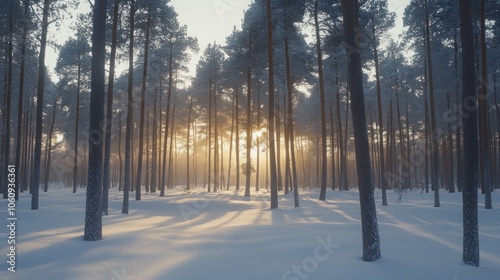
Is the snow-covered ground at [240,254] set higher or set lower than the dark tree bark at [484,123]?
lower

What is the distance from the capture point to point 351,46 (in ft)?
18.6

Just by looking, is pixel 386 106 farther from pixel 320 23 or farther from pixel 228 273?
pixel 228 273

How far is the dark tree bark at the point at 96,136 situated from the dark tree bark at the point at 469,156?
7.39 metres

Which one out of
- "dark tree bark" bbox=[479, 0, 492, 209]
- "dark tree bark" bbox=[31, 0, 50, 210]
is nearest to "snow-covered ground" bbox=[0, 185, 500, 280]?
"dark tree bark" bbox=[31, 0, 50, 210]

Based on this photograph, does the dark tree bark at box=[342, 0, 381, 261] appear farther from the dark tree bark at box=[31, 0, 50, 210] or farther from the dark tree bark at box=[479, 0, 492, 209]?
the dark tree bark at box=[31, 0, 50, 210]

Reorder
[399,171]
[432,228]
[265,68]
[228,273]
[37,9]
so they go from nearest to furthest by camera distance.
Result: [228,273], [432,228], [37,9], [265,68], [399,171]

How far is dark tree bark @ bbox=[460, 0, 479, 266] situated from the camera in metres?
5.43

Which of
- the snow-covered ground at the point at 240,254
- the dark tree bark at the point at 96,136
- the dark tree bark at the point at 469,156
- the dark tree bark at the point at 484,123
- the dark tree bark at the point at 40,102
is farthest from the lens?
the dark tree bark at the point at 484,123

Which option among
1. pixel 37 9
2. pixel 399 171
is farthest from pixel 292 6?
pixel 399 171

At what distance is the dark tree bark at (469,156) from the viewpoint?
5.43 m

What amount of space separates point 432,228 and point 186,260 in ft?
25.2

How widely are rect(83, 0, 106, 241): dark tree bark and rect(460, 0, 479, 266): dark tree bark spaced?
739cm

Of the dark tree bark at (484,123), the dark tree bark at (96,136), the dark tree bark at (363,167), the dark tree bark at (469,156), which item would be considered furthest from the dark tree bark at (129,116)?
the dark tree bark at (484,123)

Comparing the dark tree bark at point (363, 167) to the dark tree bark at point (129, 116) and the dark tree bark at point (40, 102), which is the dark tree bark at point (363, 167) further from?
the dark tree bark at point (40, 102)
